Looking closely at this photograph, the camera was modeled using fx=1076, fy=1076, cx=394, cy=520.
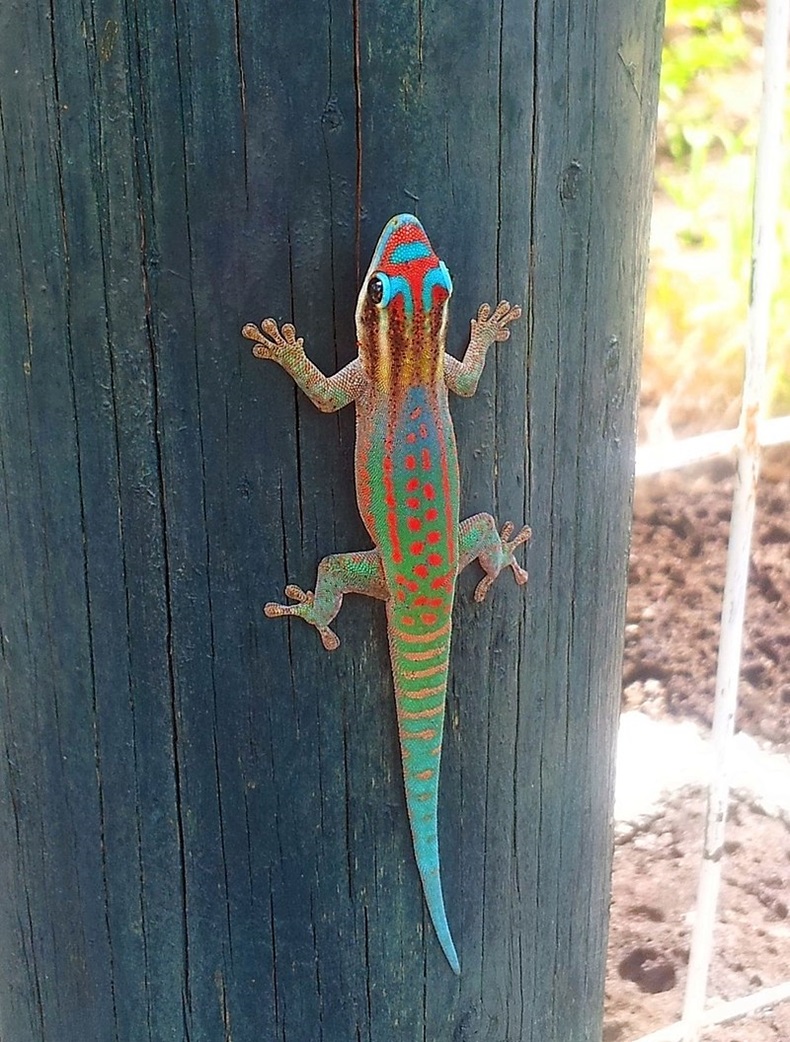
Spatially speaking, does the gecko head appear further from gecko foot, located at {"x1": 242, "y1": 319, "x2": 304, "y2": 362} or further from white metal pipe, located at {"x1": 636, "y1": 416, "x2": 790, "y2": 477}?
white metal pipe, located at {"x1": 636, "y1": 416, "x2": 790, "y2": 477}

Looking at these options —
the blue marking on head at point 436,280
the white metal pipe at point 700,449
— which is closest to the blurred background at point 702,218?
the white metal pipe at point 700,449

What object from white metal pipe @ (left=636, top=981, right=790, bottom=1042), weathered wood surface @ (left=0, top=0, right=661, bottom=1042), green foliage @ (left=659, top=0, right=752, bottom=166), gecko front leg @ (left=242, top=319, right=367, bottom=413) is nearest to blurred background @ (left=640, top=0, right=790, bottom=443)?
green foliage @ (left=659, top=0, right=752, bottom=166)

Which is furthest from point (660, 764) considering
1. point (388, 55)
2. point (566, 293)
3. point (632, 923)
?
point (388, 55)

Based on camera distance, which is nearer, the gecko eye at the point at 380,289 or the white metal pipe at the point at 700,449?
the gecko eye at the point at 380,289

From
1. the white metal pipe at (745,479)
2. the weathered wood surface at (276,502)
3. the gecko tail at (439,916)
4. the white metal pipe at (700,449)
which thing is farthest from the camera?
the white metal pipe at (700,449)

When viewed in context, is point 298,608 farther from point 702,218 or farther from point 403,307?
point 702,218

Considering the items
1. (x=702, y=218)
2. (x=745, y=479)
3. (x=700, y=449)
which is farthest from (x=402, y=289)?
(x=702, y=218)

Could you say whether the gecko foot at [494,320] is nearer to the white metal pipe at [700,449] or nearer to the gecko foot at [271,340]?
the gecko foot at [271,340]
